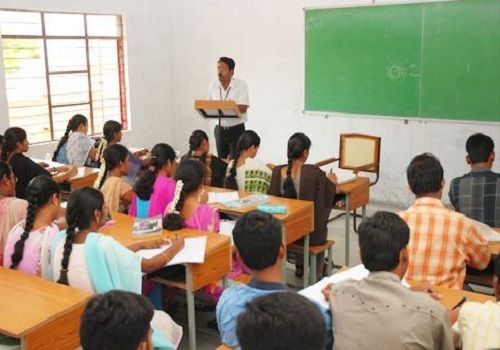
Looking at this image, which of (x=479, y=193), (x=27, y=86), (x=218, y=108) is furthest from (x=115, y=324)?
(x=27, y=86)

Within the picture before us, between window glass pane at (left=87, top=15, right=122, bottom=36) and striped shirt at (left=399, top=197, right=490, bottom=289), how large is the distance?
590 centimetres

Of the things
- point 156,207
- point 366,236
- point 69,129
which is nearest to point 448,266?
point 366,236

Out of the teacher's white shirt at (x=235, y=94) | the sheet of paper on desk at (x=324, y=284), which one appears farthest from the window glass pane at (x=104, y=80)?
the sheet of paper on desk at (x=324, y=284)

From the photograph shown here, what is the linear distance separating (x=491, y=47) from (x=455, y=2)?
60 centimetres

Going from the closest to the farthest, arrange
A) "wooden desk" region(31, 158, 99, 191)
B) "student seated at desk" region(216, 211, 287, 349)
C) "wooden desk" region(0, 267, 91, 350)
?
1. "student seated at desk" region(216, 211, 287, 349)
2. "wooden desk" region(0, 267, 91, 350)
3. "wooden desk" region(31, 158, 99, 191)

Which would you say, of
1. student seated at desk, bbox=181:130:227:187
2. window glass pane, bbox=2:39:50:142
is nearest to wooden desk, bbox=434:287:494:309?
student seated at desk, bbox=181:130:227:187

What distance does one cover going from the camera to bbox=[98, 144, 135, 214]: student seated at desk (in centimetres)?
367

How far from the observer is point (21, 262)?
264cm

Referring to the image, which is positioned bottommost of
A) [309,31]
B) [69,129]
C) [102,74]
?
[69,129]

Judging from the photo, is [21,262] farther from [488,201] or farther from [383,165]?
[383,165]

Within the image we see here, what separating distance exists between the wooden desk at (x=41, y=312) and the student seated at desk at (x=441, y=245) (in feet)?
4.69

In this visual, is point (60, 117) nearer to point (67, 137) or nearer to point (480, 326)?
point (67, 137)

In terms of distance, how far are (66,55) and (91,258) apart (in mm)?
5186

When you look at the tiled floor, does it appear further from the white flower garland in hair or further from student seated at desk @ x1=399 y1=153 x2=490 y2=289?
student seated at desk @ x1=399 y1=153 x2=490 y2=289
